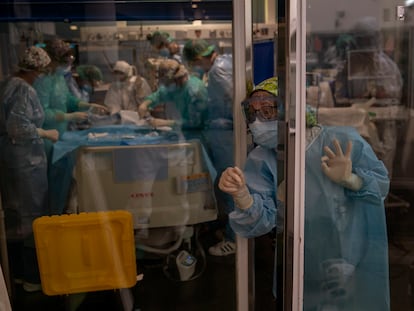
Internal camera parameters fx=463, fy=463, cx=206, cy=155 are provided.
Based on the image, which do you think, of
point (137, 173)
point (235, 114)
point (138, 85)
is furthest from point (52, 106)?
point (235, 114)

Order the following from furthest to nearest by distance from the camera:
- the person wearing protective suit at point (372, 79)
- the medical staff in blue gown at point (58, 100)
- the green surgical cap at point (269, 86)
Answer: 1. the medical staff in blue gown at point (58, 100)
2. the person wearing protective suit at point (372, 79)
3. the green surgical cap at point (269, 86)

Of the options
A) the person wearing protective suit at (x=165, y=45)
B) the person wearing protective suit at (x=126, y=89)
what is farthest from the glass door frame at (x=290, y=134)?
the person wearing protective suit at (x=126, y=89)

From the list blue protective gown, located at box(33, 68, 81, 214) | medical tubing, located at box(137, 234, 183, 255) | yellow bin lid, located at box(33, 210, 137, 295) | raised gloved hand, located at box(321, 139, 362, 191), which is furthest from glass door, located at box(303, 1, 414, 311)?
blue protective gown, located at box(33, 68, 81, 214)

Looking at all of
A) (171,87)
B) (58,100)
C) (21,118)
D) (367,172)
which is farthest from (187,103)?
(367,172)

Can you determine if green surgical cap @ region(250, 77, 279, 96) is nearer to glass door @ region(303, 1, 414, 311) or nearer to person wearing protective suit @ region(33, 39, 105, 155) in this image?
glass door @ region(303, 1, 414, 311)

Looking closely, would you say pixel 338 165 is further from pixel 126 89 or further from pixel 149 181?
pixel 126 89

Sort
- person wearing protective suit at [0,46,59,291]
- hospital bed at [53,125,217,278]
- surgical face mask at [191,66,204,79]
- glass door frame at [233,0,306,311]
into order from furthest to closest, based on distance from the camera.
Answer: surgical face mask at [191,66,204,79] < hospital bed at [53,125,217,278] < person wearing protective suit at [0,46,59,291] < glass door frame at [233,0,306,311]

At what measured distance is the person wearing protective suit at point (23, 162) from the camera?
211 centimetres

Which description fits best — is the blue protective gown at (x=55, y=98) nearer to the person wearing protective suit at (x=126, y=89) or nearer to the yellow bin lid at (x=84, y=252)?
the person wearing protective suit at (x=126, y=89)

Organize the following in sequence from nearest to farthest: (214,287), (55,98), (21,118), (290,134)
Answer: (290,134)
(21,118)
(214,287)
(55,98)

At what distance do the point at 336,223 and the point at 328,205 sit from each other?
75 millimetres

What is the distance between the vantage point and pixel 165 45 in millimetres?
2971

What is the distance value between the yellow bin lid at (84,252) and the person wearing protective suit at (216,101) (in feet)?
2.08

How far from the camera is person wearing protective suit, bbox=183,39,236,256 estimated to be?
2398mm
